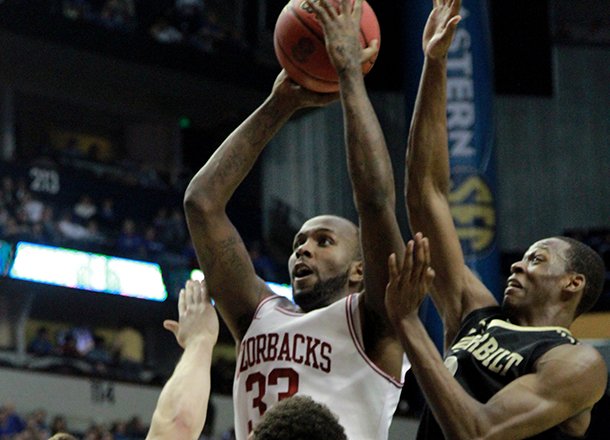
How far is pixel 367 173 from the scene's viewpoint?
392 cm

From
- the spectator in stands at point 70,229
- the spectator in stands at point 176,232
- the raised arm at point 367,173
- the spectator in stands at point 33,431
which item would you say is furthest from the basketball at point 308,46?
the spectator in stands at point 176,232

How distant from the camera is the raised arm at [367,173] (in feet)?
12.7

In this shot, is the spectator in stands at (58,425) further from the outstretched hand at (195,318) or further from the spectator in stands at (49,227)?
the outstretched hand at (195,318)

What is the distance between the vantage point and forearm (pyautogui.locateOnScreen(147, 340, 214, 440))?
10.6 feet

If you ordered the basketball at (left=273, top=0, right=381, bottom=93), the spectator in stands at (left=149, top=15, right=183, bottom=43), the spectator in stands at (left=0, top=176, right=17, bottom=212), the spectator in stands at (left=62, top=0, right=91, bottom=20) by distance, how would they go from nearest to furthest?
the basketball at (left=273, top=0, right=381, bottom=93), the spectator in stands at (left=0, top=176, right=17, bottom=212), the spectator in stands at (left=62, top=0, right=91, bottom=20), the spectator in stands at (left=149, top=15, right=183, bottom=43)

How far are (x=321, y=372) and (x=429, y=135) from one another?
41.2 inches

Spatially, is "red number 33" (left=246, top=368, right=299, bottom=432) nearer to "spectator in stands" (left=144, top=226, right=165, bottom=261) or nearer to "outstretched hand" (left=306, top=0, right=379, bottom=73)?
"outstretched hand" (left=306, top=0, right=379, bottom=73)

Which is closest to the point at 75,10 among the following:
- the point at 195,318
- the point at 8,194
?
the point at 8,194

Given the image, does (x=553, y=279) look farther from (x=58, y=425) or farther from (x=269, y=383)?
(x=58, y=425)

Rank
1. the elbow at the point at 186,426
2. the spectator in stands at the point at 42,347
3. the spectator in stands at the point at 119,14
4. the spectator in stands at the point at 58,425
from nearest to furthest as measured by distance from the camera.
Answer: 1. the elbow at the point at 186,426
2. the spectator in stands at the point at 58,425
3. the spectator in stands at the point at 42,347
4. the spectator in stands at the point at 119,14

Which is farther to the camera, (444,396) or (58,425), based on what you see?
(58,425)

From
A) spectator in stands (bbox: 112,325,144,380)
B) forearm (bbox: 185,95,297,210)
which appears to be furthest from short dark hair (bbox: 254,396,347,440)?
spectator in stands (bbox: 112,325,144,380)

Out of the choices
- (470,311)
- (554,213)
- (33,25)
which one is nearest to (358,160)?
(470,311)

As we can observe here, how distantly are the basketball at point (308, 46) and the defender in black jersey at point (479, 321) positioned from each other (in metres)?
0.29
